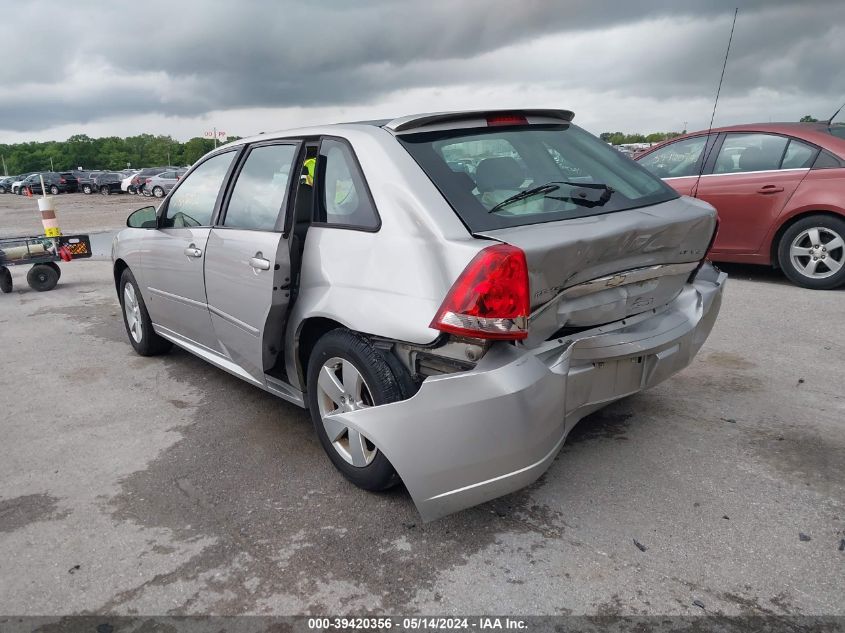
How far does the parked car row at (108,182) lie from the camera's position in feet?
111

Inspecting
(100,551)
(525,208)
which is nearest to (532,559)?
(525,208)

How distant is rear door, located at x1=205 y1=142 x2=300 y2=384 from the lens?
3186 mm

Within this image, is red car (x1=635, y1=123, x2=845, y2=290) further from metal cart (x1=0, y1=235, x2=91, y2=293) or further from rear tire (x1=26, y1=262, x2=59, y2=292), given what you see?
rear tire (x1=26, y1=262, x2=59, y2=292)

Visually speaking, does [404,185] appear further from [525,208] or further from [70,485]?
[70,485]

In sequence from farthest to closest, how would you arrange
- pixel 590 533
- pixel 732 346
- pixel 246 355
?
pixel 732 346
pixel 246 355
pixel 590 533

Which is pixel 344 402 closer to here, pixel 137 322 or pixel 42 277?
pixel 137 322

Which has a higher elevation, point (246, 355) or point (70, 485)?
point (246, 355)

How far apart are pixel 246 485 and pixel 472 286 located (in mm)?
1542

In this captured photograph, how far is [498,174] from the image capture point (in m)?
2.87

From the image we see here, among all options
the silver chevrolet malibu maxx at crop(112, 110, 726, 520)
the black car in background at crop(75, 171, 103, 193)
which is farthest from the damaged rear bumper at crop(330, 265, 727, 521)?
the black car in background at crop(75, 171, 103, 193)

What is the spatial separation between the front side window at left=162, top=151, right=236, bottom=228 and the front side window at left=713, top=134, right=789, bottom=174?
5.23 meters

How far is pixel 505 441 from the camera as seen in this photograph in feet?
7.69

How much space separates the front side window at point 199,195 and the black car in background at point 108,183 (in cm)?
3822

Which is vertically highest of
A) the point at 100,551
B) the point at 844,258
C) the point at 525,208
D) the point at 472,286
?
the point at 525,208
